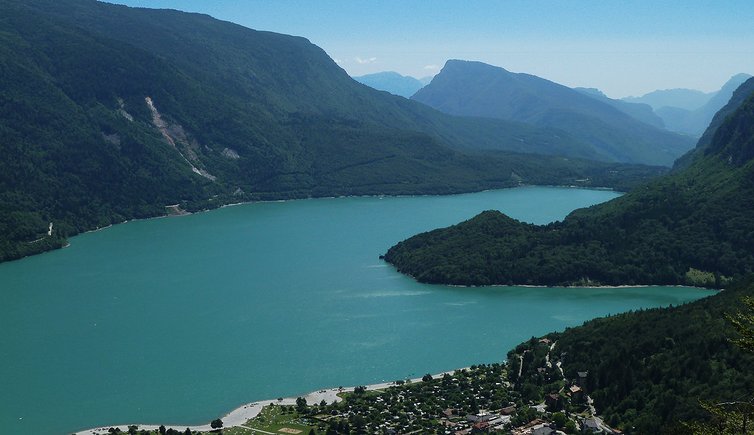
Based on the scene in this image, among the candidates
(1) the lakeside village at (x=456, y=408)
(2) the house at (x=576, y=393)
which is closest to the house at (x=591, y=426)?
(1) the lakeside village at (x=456, y=408)

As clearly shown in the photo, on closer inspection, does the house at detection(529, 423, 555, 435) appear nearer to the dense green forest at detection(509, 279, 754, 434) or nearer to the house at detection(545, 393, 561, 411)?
the house at detection(545, 393, 561, 411)

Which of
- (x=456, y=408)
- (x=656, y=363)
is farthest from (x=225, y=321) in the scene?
(x=656, y=363)

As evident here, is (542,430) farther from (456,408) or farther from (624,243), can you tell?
(624,243)

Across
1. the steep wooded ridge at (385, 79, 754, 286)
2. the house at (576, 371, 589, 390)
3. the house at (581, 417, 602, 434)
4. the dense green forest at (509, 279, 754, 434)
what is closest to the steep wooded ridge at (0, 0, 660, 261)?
the steep wooded ridge at (385, 79, 754, 286)

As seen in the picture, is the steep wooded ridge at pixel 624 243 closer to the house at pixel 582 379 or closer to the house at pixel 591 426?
the house at pixel 582 379

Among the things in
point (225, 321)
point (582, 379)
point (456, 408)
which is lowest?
point (456, 408)
